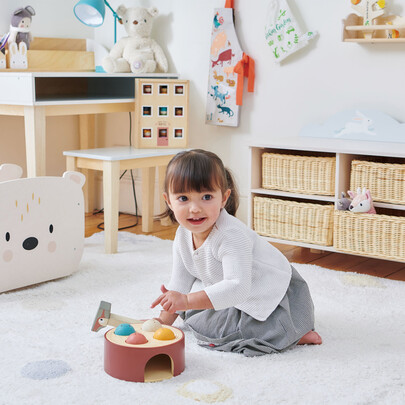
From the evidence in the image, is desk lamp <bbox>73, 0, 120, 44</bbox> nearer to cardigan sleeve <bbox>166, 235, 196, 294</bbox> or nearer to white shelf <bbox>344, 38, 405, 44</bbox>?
white shelf <bbox>344, 38, 405, 44</bbox>

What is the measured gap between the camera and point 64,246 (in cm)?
209

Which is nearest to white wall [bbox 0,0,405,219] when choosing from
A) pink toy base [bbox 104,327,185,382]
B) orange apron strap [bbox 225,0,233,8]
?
orange apron strap [bbox 225,0,233,8]

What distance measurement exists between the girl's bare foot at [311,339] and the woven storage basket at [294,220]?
76cm

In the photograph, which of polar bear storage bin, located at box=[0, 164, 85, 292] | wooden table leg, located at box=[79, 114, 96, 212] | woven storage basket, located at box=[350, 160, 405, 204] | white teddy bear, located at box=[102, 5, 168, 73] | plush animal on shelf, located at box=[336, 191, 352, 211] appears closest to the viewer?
polar bear storage bin, located at box=[0, 164, 85, 292]

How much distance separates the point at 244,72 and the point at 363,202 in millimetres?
923

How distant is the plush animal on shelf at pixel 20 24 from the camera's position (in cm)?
269

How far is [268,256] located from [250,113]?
1364 mm

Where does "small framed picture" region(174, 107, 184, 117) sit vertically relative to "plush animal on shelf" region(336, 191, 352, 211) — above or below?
above

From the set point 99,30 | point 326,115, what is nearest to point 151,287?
point 326,115

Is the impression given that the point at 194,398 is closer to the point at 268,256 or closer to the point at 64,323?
the point at 268,256

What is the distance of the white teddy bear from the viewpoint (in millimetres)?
2854

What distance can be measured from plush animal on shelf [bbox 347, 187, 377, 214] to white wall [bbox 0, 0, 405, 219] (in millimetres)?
433

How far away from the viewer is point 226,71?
2.79 m

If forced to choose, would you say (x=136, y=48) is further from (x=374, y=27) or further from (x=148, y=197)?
(x=374, y=27)
